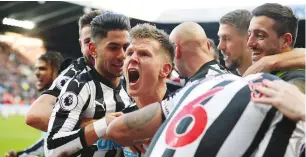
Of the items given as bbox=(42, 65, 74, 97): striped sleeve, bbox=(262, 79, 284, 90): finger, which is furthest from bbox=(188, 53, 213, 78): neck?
bbox=(262, 79, 284, 90): finger

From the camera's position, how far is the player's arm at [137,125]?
1.42m

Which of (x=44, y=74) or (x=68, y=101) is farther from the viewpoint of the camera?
(x=44, y=74)

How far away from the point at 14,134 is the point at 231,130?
11.8m

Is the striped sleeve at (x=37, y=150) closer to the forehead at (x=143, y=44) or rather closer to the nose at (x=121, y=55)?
the nose at (x=121, y=55)

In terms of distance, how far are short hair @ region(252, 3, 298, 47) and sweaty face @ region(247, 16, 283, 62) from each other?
2 centimetres

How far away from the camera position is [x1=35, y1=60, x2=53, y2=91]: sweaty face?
4498 mm

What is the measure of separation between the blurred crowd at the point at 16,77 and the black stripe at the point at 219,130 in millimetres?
13862

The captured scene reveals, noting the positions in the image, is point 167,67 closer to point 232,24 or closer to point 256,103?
point 256,103

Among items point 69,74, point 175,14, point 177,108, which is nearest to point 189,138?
point 177,108

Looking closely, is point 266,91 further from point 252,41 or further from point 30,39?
point 30,39

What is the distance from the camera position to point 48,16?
53.2ft

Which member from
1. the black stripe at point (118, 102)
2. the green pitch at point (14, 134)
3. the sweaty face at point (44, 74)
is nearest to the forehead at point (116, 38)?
the black stripe at point (118, 102)

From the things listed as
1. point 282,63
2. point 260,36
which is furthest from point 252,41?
point 282,63

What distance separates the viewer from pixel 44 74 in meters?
4.59
